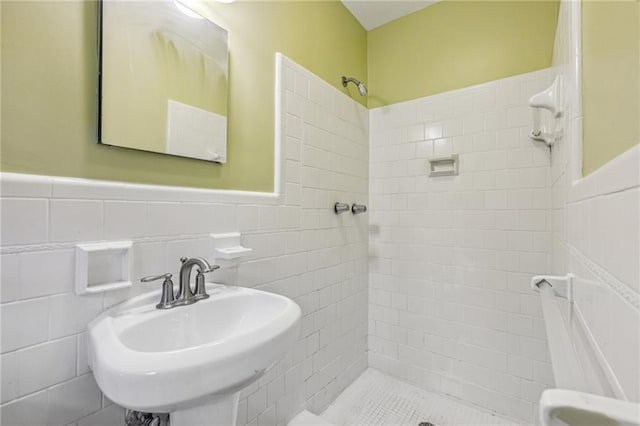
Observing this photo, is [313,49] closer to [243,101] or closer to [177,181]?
[243,101]

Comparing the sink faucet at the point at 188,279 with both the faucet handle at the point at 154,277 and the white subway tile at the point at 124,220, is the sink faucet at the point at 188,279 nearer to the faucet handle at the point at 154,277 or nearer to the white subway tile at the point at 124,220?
the faucet handle at the point at 154,277

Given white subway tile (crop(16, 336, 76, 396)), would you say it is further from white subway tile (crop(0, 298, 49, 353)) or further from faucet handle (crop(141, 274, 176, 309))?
faucet handle (crop(141, 274, 176, 309))

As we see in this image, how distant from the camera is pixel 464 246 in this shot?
1791mm

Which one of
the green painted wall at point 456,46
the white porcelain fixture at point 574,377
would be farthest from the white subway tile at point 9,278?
the green painted wall at point 456,46

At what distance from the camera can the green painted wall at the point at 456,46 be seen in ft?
5.30

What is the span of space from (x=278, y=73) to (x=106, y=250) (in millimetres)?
1057

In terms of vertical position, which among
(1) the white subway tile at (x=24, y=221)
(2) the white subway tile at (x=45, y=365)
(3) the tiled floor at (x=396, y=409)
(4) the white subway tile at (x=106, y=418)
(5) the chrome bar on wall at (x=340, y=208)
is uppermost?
(5) the chrome bar on wall at (x=340, y=208)

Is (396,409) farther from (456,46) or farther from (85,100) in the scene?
(456,46)

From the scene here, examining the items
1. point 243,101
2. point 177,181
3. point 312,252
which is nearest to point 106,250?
point 177,181

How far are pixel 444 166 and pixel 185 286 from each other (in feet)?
5.30

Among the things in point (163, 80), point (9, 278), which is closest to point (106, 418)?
point (9, 278)

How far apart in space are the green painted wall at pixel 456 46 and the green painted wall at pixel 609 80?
3.44ft

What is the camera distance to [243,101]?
127 centimetres

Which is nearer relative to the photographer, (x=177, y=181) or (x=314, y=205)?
(x=177, y=181)
